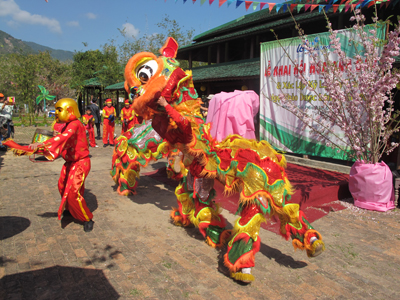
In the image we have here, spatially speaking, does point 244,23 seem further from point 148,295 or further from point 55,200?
point 148,295

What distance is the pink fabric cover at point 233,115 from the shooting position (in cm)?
665

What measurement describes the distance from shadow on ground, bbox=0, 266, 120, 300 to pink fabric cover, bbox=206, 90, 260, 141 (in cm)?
451

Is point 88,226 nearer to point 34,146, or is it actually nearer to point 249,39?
point 34,146

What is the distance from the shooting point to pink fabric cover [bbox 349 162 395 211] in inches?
188

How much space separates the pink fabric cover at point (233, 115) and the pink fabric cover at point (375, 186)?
2.56 m

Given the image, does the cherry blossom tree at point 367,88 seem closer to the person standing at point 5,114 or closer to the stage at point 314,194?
the stage at point 314,194

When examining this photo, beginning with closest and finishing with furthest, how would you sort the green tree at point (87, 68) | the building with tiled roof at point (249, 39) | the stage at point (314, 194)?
the stage at point (314, 194), the building with tiled roof at point (249, 39), the green tree at point (87, 68)

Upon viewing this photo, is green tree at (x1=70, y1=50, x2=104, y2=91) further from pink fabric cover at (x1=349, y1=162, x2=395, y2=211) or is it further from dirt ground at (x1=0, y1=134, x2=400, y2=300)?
pink fabric cover at (x1=349, y1=162, x2=395, y2=211)

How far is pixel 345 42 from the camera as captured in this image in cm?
607

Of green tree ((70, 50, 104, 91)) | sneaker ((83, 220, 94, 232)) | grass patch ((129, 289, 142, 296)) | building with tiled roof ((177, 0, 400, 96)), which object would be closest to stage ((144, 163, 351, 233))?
sneaker ((83, 220, 94, 232))

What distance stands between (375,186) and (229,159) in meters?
3.22

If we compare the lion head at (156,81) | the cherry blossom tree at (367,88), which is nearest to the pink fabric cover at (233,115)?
the cherry blossom tree at (367,88)

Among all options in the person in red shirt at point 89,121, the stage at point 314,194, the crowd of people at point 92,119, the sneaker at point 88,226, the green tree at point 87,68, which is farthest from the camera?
the green tree at point 87,68

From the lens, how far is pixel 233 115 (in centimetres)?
662
